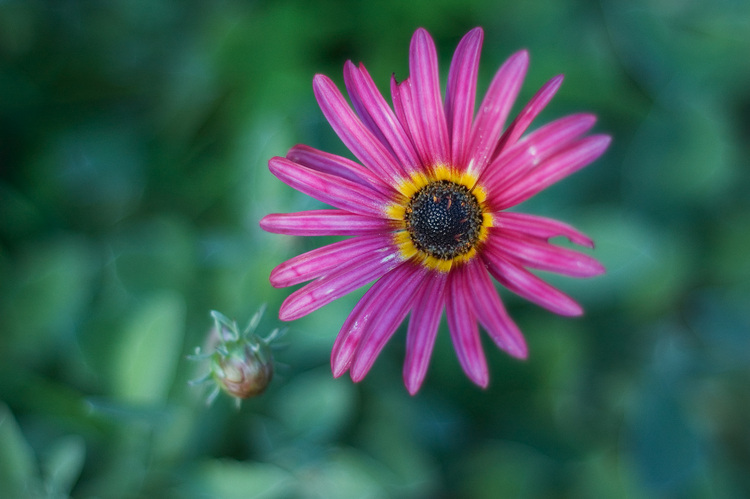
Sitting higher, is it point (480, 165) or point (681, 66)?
point (681, 66)

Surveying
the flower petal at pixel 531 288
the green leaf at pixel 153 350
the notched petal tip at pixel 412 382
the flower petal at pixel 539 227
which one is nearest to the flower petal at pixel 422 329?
the notched petal tip at pixel 412 382

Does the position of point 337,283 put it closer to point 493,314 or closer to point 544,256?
point 493,314

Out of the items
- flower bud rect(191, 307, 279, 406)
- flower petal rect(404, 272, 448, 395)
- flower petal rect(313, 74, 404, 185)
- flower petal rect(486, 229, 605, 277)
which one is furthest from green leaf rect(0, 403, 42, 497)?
flower petal rect(486, 229, 605, 277)

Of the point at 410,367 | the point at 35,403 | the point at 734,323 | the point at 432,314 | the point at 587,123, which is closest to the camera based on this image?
the point at 587,123

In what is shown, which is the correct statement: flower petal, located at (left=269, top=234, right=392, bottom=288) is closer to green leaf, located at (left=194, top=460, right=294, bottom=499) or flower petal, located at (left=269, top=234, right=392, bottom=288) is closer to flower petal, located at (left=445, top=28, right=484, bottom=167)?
flower petal, located at (left=445, top=28, right=484, bottom=167)

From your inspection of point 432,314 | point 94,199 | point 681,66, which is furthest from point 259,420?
point 681,66

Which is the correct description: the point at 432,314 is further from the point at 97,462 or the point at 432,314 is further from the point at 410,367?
the point at 97,462
